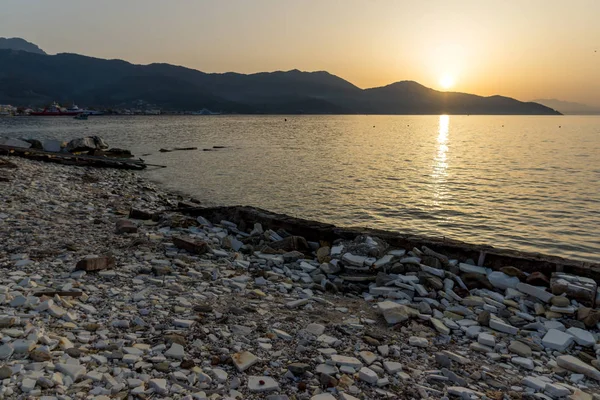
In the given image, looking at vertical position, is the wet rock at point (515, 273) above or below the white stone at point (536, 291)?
above

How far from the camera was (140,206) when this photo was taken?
17.5 metres

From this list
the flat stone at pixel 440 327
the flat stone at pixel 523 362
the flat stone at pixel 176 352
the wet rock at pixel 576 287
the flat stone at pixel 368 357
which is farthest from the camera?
the wet rock at pixel 576 287

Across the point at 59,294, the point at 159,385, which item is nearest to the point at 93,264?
the point at 59,294

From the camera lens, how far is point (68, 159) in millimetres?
28734

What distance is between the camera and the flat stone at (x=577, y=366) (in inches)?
228

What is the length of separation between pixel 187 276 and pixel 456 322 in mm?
5350

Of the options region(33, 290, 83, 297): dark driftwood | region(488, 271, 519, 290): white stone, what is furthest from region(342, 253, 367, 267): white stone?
region(33, 290, 83, 297): dark driftwood

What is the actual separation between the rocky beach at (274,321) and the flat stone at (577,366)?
0.07 feet

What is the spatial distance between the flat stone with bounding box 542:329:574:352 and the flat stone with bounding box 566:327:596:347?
0.14 metres

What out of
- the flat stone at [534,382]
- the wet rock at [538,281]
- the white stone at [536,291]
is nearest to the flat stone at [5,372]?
the flat stone at [534,382]

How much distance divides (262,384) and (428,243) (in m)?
6.84

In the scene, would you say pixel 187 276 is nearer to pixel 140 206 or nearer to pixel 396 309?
pixel 396 309

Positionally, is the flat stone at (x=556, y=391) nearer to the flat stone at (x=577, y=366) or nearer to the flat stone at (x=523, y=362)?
the flat stone at (x=523, y=362)

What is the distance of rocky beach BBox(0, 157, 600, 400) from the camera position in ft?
16.2
